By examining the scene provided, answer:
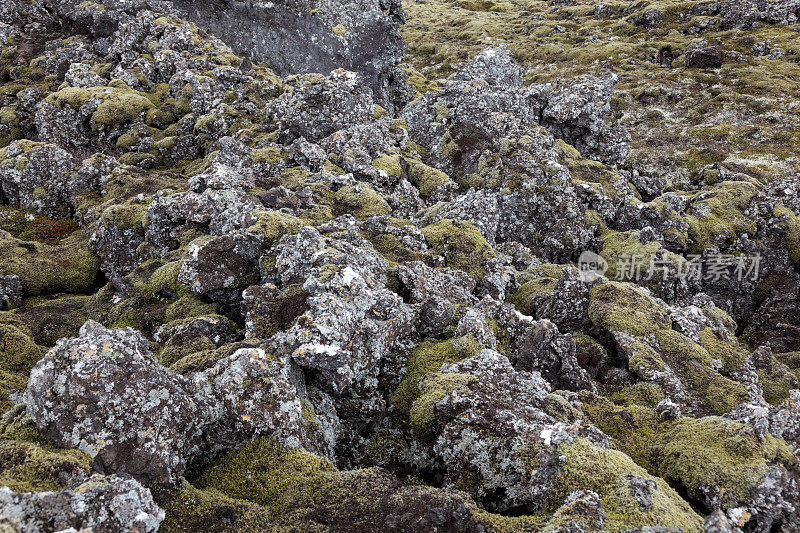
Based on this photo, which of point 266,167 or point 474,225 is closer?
point 474,225

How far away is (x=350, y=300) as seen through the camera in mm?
11281

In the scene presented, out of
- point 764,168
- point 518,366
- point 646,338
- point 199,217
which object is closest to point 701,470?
point 518,366

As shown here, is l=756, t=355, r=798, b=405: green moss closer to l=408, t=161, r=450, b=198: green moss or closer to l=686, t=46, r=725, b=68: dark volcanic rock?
l=408, t=161, r=450, b=198: green moss

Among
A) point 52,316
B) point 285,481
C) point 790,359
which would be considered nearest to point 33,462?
point 285,481

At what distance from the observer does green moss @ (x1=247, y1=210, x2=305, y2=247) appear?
1408 cm

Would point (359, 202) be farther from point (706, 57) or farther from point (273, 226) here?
point (706, 57)

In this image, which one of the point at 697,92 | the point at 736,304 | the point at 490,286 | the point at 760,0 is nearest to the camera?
the point at 490,286

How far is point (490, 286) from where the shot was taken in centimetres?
1551

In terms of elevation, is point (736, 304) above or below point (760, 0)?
below

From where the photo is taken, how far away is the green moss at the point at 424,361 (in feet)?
35.0

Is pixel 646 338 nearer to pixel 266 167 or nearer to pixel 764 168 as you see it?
pixel 266 167

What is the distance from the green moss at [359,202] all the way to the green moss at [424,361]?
7.55 meters

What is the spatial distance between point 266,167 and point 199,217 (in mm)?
6220

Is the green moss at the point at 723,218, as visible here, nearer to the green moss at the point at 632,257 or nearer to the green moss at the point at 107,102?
the green moss at the point at 632,257
